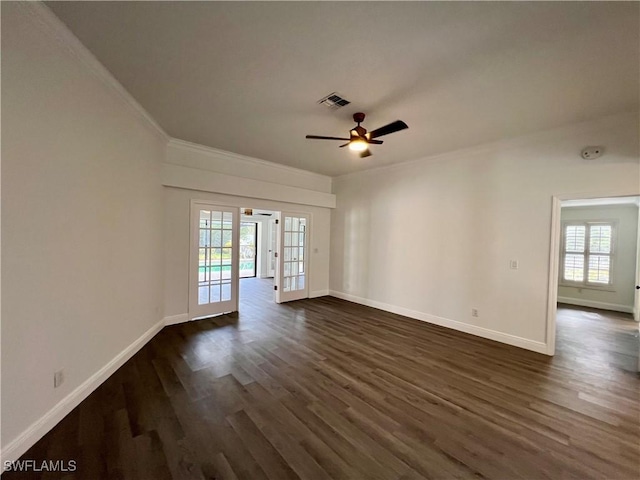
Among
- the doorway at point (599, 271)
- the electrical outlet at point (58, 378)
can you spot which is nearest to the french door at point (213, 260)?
the electrical outlet at point (58, 378)

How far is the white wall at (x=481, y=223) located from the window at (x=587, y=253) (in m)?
4.34

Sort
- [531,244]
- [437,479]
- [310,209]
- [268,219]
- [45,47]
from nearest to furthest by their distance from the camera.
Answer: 1. [437,479]
2. [45,47]
3. [531,244]
4. [310,209]
5. [268,219]

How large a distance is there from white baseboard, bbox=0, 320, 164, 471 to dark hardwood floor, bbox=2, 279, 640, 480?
0.17ft

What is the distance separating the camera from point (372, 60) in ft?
6.95

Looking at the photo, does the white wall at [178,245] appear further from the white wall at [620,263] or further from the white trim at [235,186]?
the white wall at [620,263]

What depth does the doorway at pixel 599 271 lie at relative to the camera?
4570mm

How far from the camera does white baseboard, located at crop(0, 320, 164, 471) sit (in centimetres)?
161

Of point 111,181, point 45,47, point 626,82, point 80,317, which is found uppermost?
point 626,82

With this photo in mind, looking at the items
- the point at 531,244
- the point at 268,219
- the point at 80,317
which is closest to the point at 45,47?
the point at 80,317

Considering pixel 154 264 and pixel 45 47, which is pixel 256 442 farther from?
pixel 45 47

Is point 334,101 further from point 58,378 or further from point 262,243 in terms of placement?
point 262,243

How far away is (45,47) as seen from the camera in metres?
1.79

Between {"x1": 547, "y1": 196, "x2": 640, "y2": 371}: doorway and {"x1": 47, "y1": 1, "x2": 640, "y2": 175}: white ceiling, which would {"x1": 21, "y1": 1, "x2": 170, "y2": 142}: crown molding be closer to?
{"x1": 47, "y1": 1, "x2": 640, "y2": 175}: white ceiling

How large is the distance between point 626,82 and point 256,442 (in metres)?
4.41
